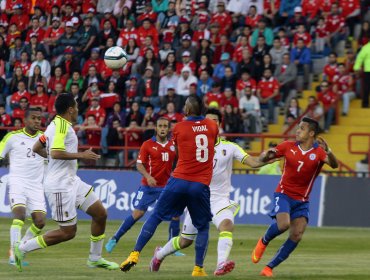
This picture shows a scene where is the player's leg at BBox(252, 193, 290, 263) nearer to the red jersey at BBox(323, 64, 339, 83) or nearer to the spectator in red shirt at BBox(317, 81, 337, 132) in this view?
the spectator in red shirt at BBox(317, 81, 337, 132)

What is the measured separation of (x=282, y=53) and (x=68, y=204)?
16.9m

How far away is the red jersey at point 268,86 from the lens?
31.1 metres

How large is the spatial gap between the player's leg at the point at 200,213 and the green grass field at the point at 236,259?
294 millimetres

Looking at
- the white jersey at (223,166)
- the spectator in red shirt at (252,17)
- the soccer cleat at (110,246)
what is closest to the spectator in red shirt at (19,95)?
the spectator in red shirt at (252,17)

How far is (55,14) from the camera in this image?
38.0m

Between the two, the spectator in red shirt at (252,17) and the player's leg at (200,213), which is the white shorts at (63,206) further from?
the spectator in red shirt at (252,17)

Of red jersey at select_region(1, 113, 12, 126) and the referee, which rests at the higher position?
the referee

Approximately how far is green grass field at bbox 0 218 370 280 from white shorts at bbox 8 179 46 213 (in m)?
0.79

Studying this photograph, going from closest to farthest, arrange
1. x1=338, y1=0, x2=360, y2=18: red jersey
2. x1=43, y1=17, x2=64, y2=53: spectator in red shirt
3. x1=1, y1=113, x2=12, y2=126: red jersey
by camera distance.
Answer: x1=338, y1=0, x2=360, y2=18: red jersey → x1=1, y1=113, x2=12, y2=126: red jersey → x1=43, y1=17, x2=64, y2=53: spectator in red shirt

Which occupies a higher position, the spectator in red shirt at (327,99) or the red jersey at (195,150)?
the red jersey at (195,150)

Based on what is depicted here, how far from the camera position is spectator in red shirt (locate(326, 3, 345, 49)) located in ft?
105

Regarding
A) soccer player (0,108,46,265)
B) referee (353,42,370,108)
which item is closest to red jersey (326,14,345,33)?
referee (353,42,370,108)

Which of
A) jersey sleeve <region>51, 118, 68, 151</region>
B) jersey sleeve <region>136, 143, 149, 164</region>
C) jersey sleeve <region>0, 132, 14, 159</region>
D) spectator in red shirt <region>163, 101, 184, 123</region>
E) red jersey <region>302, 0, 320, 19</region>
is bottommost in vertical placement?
spectator in red shirt <region>163, 101, 184, 123</region>

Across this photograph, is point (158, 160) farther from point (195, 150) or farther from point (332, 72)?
point (332, 72)
